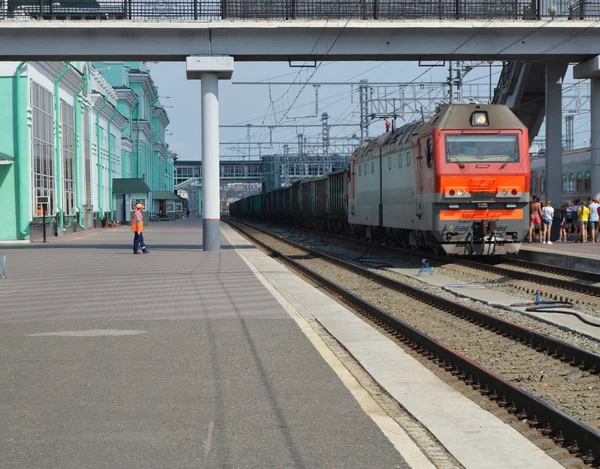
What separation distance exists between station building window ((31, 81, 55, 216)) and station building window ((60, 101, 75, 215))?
2.94 metres

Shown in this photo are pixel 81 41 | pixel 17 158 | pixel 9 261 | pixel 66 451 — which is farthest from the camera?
pixel 17 158

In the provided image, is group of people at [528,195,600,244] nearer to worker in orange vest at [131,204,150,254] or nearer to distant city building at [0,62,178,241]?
worker in orange vest at [131,204,150,254]

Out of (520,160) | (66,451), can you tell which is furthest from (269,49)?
(66,451)

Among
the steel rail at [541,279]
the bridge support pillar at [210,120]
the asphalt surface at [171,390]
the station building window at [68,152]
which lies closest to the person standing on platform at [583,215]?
the steel rail at [541,279]

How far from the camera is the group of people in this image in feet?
98.1

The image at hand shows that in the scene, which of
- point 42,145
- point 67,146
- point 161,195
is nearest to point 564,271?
point 42,145

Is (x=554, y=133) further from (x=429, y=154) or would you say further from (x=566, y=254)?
(x=429, y=154)

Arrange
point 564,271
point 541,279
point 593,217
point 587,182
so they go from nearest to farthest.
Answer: point 541,279, point 564,271, point 593,217, point 587,182

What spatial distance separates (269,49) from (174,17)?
3042 mm

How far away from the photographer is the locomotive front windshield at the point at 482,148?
2136 centimetres

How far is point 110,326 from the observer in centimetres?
1148

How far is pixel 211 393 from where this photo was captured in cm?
737

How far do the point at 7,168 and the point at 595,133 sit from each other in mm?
22317

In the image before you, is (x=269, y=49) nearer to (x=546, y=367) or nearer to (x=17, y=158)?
(x=17, y=158)
